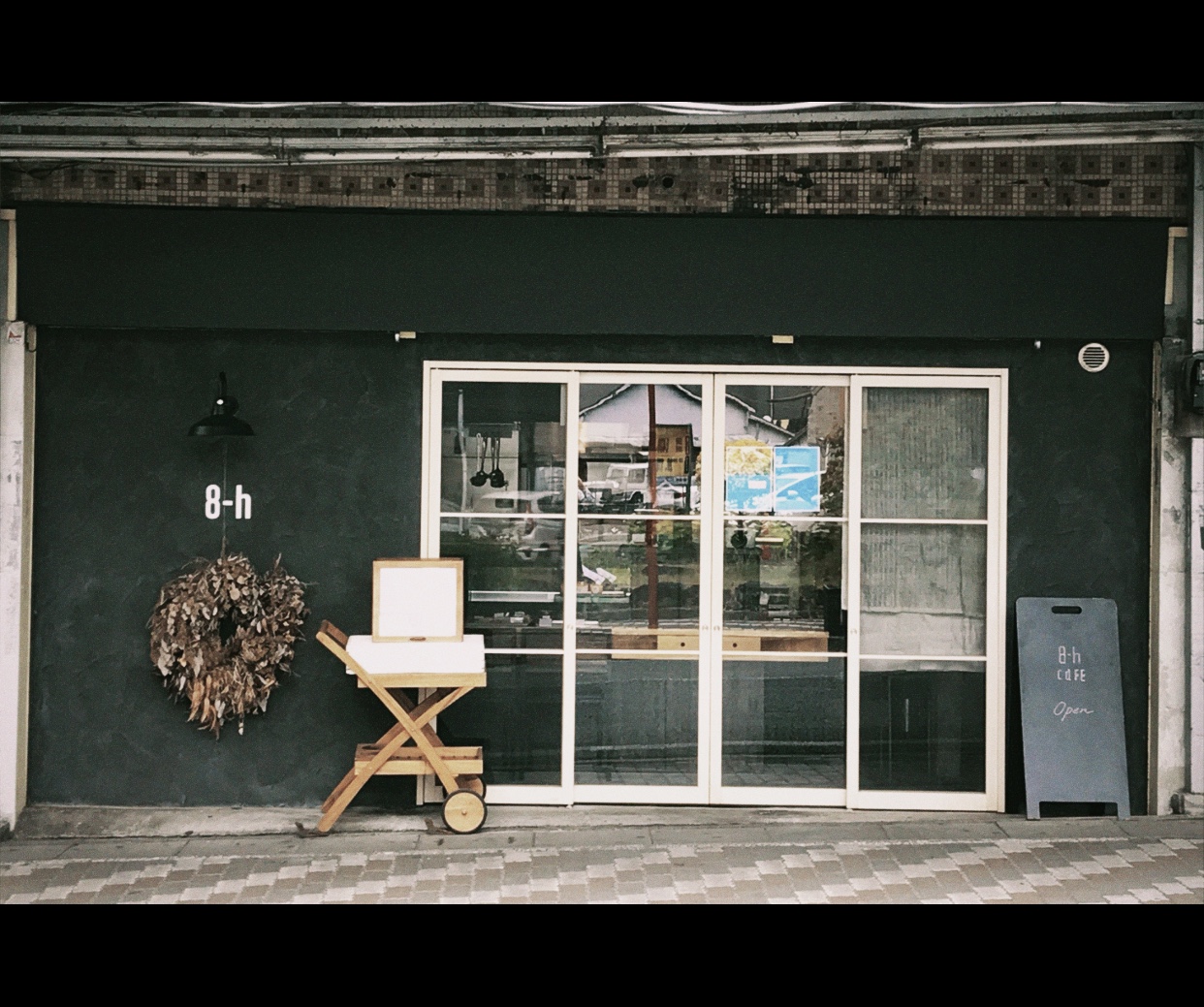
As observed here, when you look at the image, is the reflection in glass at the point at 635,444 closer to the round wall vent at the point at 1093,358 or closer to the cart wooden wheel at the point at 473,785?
the cart wooden wheel at the point at 473,785

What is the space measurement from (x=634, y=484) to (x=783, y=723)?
1.72 m

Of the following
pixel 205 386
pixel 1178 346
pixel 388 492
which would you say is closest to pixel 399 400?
pixel 388 492

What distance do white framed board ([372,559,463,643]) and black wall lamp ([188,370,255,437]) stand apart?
1.11 metres

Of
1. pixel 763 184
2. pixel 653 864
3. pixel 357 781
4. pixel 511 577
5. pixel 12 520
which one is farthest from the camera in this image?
pixel 511 577

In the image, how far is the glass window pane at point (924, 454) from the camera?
26.3 ft

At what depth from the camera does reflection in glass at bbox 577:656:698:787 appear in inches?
316

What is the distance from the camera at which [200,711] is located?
7777mm

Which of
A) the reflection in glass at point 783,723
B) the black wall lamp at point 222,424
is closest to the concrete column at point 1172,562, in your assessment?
the reflection in glass at point 783,723

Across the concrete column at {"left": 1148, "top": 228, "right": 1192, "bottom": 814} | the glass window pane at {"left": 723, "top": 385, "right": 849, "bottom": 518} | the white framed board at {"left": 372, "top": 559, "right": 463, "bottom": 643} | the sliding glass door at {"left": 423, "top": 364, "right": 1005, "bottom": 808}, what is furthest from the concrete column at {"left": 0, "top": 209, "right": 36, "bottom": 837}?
the concrete column at {"left": 1148, "top": 228, "right": 1192, "bottom": 814}

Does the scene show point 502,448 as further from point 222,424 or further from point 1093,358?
point 1093,358

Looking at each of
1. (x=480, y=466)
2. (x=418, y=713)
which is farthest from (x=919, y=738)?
(x=480, y=466)

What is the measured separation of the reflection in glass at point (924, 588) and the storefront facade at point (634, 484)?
0.02 metres

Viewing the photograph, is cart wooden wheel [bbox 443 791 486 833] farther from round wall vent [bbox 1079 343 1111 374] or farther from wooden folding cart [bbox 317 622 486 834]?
round wall vent [bbox 1079 343 1111 374]

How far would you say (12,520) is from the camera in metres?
7.70
